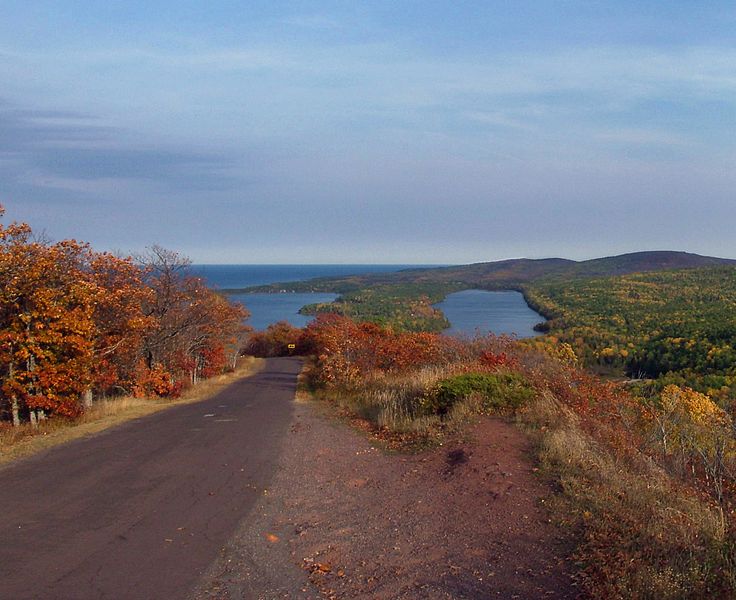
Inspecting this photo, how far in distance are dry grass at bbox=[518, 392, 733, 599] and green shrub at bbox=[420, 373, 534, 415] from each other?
10.5 feet

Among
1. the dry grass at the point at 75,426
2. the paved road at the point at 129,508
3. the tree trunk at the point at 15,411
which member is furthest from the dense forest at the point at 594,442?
the tree trunk at the point at 15,411

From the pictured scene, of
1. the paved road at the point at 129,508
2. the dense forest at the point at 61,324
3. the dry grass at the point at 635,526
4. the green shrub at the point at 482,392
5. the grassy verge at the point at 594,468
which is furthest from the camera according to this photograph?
the dense forest at the point at 61,324

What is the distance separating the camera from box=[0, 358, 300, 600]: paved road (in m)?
5.39

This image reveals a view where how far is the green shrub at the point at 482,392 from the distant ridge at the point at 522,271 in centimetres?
11648

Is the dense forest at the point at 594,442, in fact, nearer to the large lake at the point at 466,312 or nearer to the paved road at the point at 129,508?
the paved road at the point at 129,508

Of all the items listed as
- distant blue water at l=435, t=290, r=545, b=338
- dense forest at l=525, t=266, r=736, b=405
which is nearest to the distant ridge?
distant blue water at l=435, t=290, r=545, b=338

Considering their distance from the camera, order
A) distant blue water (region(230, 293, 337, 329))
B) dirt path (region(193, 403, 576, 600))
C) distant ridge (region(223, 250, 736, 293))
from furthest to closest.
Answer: distant ridge (region(223, 250, 736, 293)) → distant blue water (region(230, 293, 337, 329)) → dirt path (region(193, 403, 576, 600))

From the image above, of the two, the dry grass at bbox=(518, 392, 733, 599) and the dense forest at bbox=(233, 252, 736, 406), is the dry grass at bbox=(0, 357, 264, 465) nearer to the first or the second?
the dry grass at bbox=(518, 392, 733, 599)

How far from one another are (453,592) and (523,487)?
2.65 meters

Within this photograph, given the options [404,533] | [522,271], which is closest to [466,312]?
[404,533]

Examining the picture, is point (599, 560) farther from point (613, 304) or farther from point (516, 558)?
point (613, 304)

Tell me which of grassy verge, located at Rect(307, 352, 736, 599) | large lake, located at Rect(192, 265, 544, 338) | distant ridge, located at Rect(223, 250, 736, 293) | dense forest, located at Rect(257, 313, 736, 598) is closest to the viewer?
grassy verge, located at Rect(307, 352, 736, 599)

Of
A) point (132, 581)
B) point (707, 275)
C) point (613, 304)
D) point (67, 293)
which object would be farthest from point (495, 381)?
point (707, 275)

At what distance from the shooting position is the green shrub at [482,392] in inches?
456
